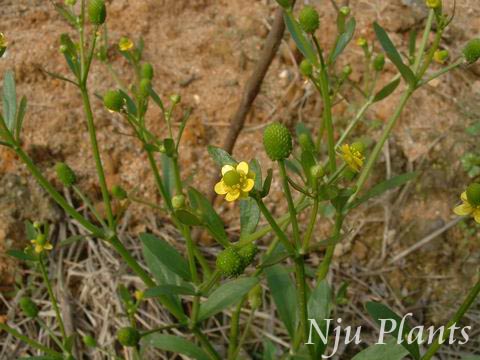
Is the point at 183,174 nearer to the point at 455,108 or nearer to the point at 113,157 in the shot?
the point at 113,157

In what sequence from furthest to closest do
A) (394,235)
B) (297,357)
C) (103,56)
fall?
1. (394,235)
2. (103,56)
3. (297,357)

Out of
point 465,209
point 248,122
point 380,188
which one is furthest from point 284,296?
point 248,122

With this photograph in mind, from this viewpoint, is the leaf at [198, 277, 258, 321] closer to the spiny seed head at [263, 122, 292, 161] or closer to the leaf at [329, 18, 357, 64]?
the spiny seed head at [263, 122, 292, 161]

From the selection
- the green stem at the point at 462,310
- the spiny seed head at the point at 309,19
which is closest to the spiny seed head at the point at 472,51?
the spiny seed head at the point at 309,19

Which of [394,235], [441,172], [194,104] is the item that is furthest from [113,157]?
[441,172]

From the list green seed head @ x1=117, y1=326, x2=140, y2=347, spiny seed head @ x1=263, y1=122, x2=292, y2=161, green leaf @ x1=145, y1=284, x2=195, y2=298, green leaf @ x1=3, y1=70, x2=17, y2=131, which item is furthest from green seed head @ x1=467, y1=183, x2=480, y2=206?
green leaf @ x1=3, y1=70, x2=17, y2=131
